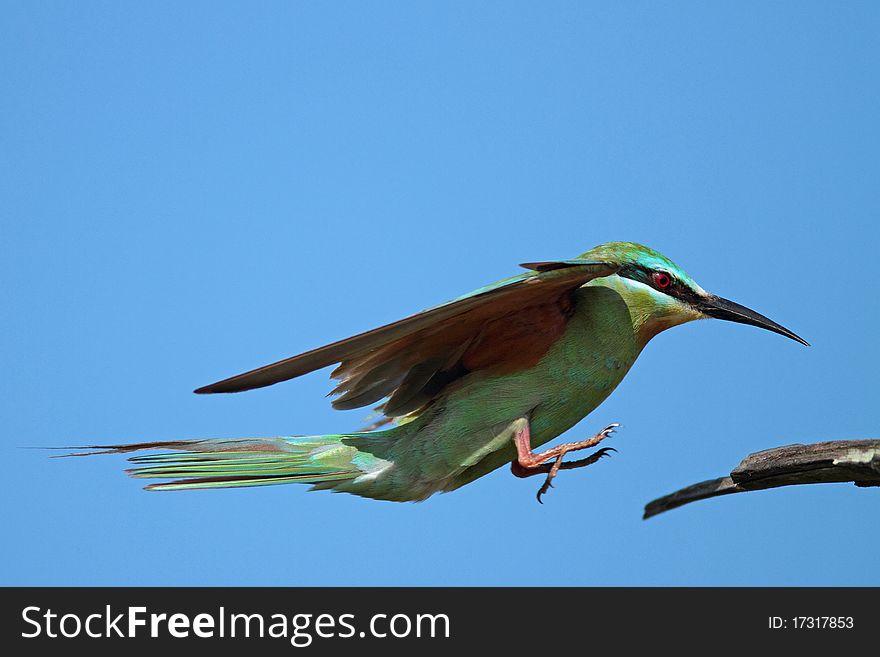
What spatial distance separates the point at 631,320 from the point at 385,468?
1270 millimetres

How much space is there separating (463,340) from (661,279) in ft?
3.25

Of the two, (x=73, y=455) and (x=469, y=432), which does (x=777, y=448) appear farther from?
(x=73, y=455)

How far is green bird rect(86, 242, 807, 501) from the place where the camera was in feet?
13.8

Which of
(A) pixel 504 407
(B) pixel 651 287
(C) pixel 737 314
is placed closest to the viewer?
(A) pixel 504 407

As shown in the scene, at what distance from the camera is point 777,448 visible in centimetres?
407

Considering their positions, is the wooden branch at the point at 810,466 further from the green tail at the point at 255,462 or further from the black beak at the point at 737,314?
the green tail at the point at 255,462

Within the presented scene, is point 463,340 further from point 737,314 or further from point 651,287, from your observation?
point 737,314

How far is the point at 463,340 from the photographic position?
4.38m

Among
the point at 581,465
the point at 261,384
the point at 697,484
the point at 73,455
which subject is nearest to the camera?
the point at 261,384

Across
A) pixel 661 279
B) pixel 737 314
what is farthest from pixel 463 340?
pixel 737 314

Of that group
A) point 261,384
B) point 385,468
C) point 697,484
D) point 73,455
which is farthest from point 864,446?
point 73,455

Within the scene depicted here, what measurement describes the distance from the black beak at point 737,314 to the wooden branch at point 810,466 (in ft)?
2.83

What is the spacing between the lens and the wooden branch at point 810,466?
3.74m

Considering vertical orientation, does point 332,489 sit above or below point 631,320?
below
